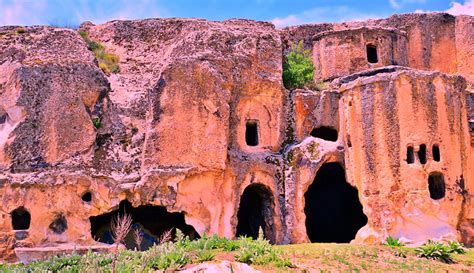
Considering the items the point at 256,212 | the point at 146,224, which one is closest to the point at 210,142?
the point at 256,212

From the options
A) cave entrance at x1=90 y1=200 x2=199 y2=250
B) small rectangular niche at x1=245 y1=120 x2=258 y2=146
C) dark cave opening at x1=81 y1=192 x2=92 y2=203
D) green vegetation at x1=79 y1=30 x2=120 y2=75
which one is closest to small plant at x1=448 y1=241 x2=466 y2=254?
small rectangular niche at x1=245 y1=120 x2=258 y2=146

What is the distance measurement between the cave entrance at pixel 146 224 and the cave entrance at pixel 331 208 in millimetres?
6149

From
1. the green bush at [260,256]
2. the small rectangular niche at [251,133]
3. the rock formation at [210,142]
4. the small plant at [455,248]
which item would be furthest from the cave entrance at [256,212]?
the green bush at [260,256]

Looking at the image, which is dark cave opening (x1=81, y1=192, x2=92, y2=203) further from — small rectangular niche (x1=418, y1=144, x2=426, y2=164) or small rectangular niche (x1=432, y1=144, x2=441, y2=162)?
small rectangular niche (x1=432, y1=144, x2=441, y2=162)

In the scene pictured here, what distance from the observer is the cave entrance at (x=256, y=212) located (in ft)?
77.2

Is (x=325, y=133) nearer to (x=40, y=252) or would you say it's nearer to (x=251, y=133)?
(x=251, y=133)

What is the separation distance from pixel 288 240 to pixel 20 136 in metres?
10.0

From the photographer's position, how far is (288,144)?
24.3 meters

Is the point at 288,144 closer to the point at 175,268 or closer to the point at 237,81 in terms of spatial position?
the point at 237,81

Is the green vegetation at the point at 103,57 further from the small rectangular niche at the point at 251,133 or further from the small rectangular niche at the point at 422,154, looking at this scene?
the small rectangular niche at the point at 422,154

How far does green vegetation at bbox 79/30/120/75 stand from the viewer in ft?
82.0

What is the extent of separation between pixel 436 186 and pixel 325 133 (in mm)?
5305

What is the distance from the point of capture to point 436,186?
21938mm

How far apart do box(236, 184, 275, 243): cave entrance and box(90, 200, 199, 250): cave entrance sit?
2636mm
